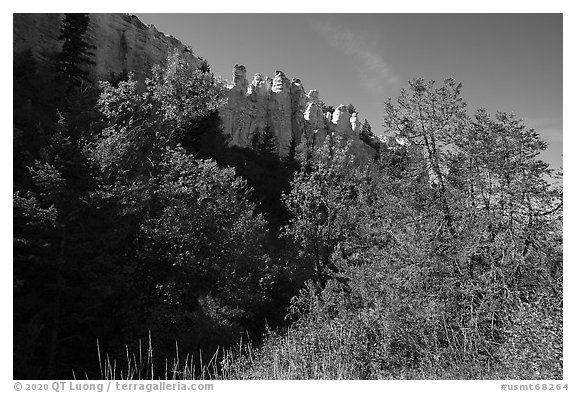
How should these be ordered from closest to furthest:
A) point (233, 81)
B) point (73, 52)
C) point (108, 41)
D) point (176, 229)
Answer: point (176, 229) → point (73, 52) → point (108, 41) → point (233, 81)

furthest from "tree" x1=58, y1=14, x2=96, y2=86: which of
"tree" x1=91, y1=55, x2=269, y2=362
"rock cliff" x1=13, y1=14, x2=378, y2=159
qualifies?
"tree" x1=91, y1=55, x2=269, y2=362

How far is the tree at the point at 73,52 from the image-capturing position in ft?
100

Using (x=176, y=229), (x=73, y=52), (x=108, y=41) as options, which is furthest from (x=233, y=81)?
(x=176, y=229)

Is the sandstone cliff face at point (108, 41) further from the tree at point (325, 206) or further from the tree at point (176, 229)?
the tree at point (325, 206)

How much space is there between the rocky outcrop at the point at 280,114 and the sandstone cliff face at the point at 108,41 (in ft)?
86.9

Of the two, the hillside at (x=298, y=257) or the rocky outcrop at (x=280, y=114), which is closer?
the hillside at (x=298, y=257)

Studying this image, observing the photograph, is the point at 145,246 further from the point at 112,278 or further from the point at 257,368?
the point at 257,368

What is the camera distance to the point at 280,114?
9462 cm

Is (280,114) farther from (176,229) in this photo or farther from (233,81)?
(176,229)

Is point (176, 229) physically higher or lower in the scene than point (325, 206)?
lower

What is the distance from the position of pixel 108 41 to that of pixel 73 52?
47.8 feet

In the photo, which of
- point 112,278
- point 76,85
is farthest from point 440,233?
point 76,85

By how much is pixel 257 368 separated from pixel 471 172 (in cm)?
760

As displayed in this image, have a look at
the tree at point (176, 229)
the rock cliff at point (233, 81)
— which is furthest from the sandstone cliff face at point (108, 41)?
the tree at point (176, 229)
